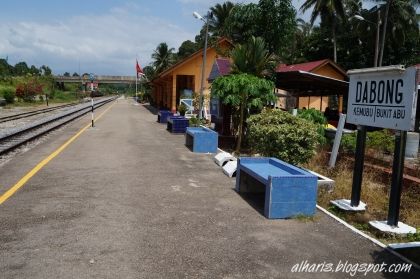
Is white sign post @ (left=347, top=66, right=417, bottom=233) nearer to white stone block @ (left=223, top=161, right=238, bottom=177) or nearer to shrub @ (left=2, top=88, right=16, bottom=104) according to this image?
white stone block @ (left=223, top=161, right=238, bottom=177)

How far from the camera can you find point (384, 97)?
591 cm

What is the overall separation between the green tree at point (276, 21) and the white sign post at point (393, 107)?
21.4 metres

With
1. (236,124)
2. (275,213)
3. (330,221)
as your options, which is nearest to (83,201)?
(275,213)

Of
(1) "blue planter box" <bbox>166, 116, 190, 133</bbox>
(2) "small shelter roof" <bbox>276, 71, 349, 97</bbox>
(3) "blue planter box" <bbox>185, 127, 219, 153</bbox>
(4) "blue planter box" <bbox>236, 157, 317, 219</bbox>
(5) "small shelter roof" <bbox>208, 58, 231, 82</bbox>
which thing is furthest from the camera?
(1) "blue planter box" <bbox>166, 116, 190, 133</bbox>

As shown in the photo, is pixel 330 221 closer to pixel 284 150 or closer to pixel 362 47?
pixel 284 150

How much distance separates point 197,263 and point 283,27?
24.3 meters

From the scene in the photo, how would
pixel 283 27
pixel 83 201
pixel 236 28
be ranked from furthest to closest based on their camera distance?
pixel 236 28
pixel 283 27
pixel 83 201

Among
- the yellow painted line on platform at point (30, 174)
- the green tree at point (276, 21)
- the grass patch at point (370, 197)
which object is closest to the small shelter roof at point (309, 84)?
the grass patch at point (370, 197)

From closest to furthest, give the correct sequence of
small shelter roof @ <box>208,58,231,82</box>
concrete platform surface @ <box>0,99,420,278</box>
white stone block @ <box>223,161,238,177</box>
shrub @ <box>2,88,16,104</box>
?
concrete platform surface @ <box>0,99,420,278</box>, white stone block @ <box>223,161,238,177</box>, small shelter roof @ <box>208,58,231,82</box>, shrub @ <box>2,88,16,104</box>

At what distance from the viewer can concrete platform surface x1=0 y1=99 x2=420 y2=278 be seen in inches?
177

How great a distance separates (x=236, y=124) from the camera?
14.4 m

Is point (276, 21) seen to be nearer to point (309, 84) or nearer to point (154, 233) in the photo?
point (309, 84)

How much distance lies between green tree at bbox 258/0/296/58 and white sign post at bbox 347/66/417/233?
70.2 feet

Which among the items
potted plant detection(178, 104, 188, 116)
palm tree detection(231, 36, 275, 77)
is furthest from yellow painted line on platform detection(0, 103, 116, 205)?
potted plant detection(178, 104, 188, 116)
